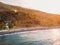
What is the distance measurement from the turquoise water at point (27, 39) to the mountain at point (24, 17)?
16cm

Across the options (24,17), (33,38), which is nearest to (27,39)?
(33,38)

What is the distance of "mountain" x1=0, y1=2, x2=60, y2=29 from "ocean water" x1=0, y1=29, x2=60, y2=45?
0.15 meters

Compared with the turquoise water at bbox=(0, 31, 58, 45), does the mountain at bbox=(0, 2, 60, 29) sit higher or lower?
higher

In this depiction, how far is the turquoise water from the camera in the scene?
3.74m

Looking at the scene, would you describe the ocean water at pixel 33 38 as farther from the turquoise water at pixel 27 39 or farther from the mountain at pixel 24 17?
the mountain at pixel 24 17

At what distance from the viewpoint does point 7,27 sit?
374 cm

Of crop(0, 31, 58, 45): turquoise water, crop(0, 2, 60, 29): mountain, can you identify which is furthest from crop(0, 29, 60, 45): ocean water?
crop(0, 2, 60, 29): mountain

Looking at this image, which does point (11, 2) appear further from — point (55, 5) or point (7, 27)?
point (55, 5)

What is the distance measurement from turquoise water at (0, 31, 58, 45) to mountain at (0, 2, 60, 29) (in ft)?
0.53

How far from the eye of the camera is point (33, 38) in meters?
3.90

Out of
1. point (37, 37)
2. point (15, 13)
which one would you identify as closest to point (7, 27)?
point (15, 13)

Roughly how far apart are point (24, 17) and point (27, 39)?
1.29 ft

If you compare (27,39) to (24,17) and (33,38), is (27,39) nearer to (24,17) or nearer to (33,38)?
(33,38)

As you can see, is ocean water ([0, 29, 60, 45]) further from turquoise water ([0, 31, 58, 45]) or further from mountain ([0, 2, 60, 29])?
mountain ([0, 2, 60, 29])
